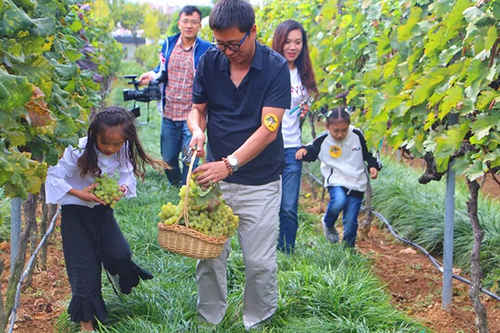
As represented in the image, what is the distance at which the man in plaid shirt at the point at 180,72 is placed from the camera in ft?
19.2

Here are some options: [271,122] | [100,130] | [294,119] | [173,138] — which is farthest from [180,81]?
[271,122]

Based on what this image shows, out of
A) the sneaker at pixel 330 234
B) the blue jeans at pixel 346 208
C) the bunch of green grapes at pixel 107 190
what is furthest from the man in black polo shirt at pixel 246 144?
the sneaker at pixel 330 234

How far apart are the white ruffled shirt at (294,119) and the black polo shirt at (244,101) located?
1281mm

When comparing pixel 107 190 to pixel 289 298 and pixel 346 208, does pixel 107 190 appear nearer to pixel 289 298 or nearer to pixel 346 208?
pixel 289 298

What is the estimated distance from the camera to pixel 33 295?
3990 mm

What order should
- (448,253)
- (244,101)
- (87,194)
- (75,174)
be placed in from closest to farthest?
(244,101)
(87,194)
(75,174)
(448,253)

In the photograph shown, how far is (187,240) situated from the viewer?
9.38ft

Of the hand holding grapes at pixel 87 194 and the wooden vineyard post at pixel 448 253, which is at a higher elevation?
the hand holding grapes at pixel 87 194

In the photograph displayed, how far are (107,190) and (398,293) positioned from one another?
2.16m

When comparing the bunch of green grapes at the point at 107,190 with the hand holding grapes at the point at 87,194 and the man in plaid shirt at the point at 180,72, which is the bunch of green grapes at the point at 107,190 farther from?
the man in plaid shirt at the point at 180,72

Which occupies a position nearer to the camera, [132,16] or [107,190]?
[107,190]

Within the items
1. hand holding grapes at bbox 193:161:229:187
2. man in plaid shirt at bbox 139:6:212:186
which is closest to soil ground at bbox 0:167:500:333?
hand holding grapes at bbox 193:161:229:187

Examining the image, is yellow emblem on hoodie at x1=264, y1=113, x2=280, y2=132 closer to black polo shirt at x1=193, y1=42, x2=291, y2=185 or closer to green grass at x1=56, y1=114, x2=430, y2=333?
black polo shirt at x1=193, y1=42, x2=291, y2=185

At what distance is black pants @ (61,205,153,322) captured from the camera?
3.24 m
